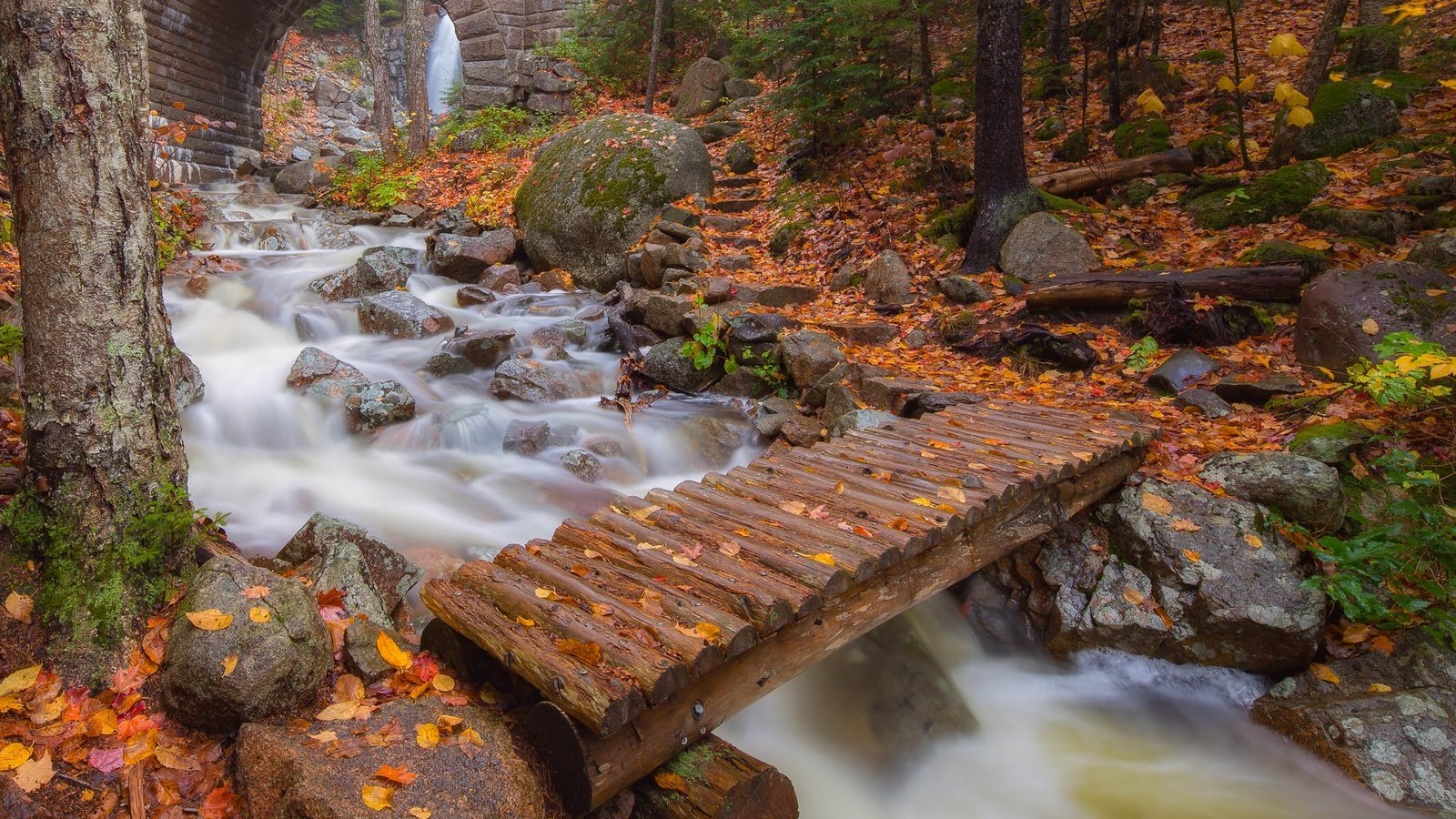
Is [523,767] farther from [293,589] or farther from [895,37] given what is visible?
[895,37]

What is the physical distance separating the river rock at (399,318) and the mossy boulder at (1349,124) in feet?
29.7

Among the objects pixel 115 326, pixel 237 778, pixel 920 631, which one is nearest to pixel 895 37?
pixel 920 631

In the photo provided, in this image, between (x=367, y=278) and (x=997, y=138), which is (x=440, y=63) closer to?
(x=367, y=278)

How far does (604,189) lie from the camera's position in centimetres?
1016

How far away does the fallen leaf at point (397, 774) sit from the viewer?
2.24 m

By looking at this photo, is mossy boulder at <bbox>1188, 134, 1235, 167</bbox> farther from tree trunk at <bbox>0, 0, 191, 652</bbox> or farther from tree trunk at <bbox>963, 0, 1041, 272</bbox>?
tree trunk at <bbox>0, 0, 191, 652</bbox>

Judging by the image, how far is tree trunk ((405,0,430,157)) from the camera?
14930 millimetres

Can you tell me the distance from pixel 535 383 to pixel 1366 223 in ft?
23.4

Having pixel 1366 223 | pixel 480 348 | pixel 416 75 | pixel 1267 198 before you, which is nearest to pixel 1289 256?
pixel 1366 223

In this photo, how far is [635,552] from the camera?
3.21m

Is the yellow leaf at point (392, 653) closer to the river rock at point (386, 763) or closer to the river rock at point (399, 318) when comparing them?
the river rock at point (386, 763)

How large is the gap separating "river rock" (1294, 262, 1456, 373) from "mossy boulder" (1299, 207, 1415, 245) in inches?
42.5

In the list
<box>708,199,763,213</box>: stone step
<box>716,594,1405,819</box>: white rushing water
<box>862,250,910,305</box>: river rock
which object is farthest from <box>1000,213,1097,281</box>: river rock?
<box>708,199,763,213</box>: stone step

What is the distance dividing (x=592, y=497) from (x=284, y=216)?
423 inches
